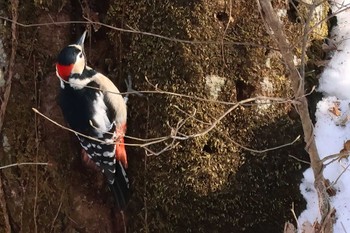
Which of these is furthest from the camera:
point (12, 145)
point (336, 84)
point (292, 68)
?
point (336, 84)

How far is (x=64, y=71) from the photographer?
Result: 2.58 m

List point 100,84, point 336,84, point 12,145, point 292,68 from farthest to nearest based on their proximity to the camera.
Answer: point 336,84
point 12,145
point 100,84
point 292,68

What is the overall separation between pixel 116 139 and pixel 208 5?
0.69m

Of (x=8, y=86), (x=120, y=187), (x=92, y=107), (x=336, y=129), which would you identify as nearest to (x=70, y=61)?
(x=92, y=107)

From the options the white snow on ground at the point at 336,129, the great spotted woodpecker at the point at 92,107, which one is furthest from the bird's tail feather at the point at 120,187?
the white snow on ground at the point at 336,129

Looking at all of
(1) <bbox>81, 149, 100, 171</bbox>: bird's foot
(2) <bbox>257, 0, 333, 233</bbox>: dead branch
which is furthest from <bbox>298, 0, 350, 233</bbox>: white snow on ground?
(1) <bbox>81, 149, 100, 171</bbox>: bird's foot

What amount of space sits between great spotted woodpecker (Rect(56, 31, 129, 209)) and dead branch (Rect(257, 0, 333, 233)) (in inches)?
27.0

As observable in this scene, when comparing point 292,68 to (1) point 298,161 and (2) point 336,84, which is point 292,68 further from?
(2) point 336,84

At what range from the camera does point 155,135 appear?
2664mm

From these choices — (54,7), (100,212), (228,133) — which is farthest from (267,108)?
(54,7)

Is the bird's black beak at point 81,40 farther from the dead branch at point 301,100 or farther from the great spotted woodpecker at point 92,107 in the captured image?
the dead branch at point 301,100

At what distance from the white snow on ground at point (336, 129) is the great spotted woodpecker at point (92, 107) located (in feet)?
2.73

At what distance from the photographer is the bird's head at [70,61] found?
256 centimetres

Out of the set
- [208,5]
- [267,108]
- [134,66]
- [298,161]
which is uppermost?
[208,5]
